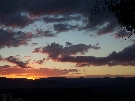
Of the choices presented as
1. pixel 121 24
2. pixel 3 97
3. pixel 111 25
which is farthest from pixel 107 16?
pixel 3 97

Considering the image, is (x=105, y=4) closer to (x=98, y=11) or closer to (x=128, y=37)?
(x=98, y=11)

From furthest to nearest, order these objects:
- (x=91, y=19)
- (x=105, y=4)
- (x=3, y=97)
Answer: (x=3, y=97)
(x=105, y=4)
(x=91, y=19)

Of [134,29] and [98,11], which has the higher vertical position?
[98,11]

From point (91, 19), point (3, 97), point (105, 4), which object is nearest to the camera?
point (91, 19)

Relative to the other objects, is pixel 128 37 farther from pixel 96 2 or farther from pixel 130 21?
pixel 96 2

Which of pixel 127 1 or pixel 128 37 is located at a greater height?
pixel 127 1

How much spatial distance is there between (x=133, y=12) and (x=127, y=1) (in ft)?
2.43

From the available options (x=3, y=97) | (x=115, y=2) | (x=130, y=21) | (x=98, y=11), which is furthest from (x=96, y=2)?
(x=3, y=97)

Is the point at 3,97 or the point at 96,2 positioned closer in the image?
A: the point at 96,2

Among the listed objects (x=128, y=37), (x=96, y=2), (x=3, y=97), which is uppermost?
(x=96, y=2)

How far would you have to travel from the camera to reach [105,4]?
14672 mm

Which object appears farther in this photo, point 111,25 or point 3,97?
point 3,97

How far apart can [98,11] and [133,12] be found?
2.09 m

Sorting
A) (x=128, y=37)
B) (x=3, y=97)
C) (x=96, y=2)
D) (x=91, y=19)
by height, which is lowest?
(x=3, y=97)
